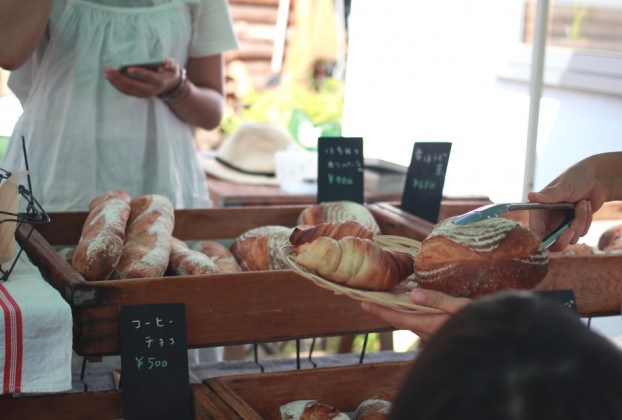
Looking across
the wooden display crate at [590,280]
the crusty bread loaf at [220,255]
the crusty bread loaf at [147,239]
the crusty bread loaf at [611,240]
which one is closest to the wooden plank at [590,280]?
the wooden display crate at [590,280]

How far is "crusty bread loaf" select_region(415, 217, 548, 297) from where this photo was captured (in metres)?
1.19

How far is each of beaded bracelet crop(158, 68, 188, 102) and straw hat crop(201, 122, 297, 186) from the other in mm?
1125

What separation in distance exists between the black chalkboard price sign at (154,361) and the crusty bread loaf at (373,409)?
1.03 feet

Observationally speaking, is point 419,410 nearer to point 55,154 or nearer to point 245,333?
point 245,333

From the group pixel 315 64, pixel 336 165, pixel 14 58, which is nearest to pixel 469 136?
pixel 336 165

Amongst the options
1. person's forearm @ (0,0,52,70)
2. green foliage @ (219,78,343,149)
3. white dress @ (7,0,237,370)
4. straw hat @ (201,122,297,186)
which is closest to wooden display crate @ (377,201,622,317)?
white dress @ (7,0,237,370)

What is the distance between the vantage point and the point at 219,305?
137 cm

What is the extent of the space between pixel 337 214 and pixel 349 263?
0.69 meters

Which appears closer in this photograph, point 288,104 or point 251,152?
point 251,152

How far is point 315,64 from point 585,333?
8238mm


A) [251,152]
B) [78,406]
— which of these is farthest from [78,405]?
[251,152]

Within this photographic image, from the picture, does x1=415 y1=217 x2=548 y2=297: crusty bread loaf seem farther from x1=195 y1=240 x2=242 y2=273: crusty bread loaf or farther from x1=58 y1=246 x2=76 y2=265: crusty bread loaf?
x1=58 y1=246 x2=76 y2=265: crusty bread loaf

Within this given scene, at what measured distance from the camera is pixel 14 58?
196cm

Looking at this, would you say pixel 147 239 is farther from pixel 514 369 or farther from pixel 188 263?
pixel 514 369
